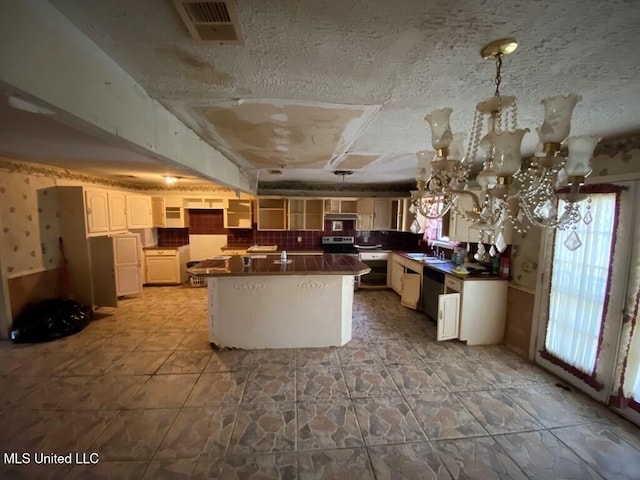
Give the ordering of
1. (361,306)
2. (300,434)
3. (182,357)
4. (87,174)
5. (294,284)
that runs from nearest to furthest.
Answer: (300,434)
(182,357)
(294,284)
(87,174)
(361,306)

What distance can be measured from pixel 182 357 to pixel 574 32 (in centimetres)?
378

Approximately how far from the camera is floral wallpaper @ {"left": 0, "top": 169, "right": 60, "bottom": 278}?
127 inches

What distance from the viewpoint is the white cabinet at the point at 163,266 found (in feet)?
18.2

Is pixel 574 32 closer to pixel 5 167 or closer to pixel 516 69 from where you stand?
pixel 516 69

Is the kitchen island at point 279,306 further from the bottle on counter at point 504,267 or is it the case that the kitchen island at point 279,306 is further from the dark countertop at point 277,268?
the bottle on counter at point 504,267

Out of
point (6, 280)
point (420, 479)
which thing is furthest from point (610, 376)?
point (6, 280)

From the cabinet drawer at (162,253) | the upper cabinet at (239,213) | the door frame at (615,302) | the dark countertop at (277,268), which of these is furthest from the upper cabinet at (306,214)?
the door frame at (615,302)

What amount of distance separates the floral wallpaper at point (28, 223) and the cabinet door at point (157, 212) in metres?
1.78

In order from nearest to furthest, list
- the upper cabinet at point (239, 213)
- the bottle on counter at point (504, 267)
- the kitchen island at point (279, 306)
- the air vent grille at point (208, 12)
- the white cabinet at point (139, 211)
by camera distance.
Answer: the air vent grille at point (208, 12) < the kitchen island at point (279, 306) < the bottle on counter at point (504, 267) < the white cabinet at point (139, 211) < the upper cabinet at point (239, 213)

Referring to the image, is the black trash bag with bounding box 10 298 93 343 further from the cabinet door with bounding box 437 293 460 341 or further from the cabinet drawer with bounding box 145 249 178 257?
the cabinet door with bounding box 437 293 460 341

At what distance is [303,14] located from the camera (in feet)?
2.90

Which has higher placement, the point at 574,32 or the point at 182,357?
the point at 574,32

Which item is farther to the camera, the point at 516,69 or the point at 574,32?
the point at 516,69

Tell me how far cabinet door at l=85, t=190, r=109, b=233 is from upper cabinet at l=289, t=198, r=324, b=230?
10.4ft
